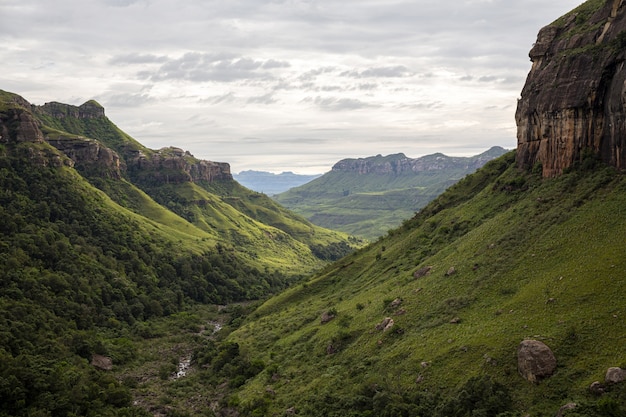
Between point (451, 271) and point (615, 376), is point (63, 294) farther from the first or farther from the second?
point (615, 376)

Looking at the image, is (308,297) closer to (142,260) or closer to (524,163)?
(524,163)

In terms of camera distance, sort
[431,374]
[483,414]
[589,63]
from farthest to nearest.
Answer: [589,63] → [431,374] → [483,414]

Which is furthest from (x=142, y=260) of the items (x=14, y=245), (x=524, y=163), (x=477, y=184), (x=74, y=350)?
(x=524, y=163)

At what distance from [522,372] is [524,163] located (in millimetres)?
58548

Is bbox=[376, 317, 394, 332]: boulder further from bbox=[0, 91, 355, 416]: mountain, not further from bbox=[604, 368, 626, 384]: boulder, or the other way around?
bbox=[0, 91, 355, 416]: mountain

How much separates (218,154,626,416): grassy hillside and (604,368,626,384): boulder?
0.83 meters

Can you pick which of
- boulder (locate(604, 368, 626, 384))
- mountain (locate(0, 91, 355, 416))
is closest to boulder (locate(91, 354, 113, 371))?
mountain (locate(0, 91, 355, 416))

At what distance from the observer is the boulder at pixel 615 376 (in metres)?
44.4

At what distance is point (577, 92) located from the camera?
78812mm

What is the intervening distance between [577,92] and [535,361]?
49.8 metres

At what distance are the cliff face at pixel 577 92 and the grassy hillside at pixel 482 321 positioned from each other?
13.6 ft

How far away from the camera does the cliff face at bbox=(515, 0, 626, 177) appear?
73562mm

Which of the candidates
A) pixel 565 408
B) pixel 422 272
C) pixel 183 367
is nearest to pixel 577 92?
pixel 422 272

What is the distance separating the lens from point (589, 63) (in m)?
78.6
